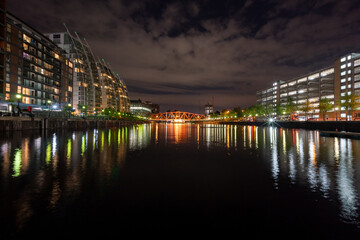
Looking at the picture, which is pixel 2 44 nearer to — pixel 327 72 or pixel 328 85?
pixel 327 72

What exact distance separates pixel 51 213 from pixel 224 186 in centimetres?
699

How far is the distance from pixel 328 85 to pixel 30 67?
164722 millimetres

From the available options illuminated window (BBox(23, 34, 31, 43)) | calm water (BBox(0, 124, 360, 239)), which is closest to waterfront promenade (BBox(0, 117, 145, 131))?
calm water (BBox(0, 124, 360, 239))

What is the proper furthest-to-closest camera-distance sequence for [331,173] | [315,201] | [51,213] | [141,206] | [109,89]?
[109,89]
[331,173]
[315,201]
[141,206]
[51,213]

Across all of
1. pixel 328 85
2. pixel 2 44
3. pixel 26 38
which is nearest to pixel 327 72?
pixel 328 85

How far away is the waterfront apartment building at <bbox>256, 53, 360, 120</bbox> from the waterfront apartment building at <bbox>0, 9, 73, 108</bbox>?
12579 centimetres

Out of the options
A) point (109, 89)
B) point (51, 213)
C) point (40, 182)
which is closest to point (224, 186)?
point (51, 213)

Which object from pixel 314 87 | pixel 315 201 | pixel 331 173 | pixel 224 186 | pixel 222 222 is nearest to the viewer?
pixel 222 222

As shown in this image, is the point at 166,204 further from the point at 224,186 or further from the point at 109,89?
the point at 109,89

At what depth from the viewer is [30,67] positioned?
306 ft

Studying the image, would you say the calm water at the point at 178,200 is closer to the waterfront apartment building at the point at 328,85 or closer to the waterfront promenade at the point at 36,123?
the waterfront promenade at the point at 36,123

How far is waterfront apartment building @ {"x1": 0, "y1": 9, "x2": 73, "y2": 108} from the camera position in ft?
261

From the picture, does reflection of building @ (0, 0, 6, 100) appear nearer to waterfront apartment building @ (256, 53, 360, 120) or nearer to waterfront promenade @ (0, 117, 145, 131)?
waterfront promenade @ (0, 117, 145, 131)

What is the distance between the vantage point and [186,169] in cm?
1418
